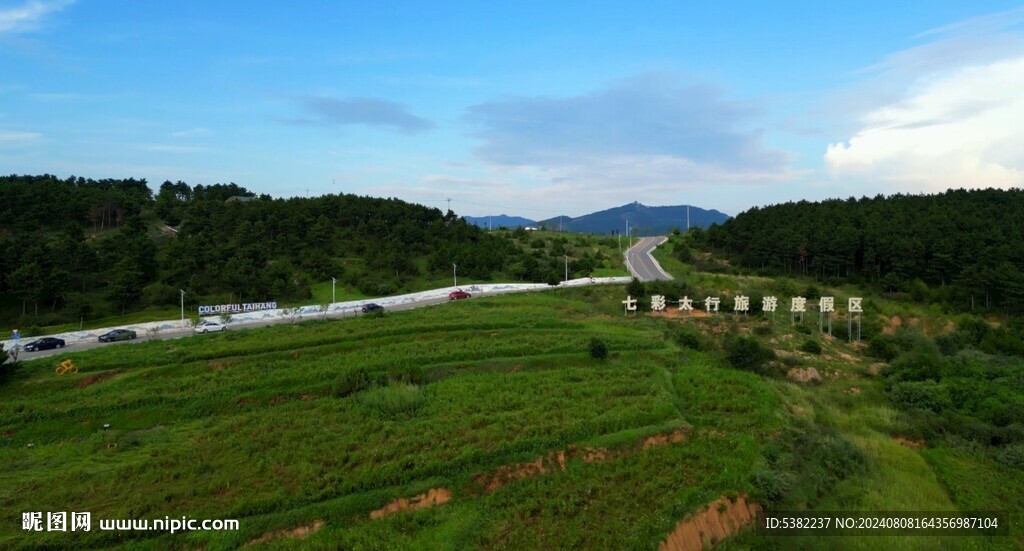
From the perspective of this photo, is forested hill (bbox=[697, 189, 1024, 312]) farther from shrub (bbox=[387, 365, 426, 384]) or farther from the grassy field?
shrub (bbox=[387, 365, 426, 384])

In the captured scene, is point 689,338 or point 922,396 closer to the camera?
point 922,396

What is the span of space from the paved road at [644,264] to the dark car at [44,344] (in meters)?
41.0

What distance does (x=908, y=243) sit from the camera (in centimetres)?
4541

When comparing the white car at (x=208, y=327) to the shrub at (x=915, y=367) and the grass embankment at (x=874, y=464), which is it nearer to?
the grass embankment at (x=874, y=464)

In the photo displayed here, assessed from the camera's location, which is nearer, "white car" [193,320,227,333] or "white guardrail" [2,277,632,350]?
"white guardrail" [2,277,632,350]

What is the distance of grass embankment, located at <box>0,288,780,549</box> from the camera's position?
38.1ft

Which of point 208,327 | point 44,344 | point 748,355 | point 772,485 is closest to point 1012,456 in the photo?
point 772,485

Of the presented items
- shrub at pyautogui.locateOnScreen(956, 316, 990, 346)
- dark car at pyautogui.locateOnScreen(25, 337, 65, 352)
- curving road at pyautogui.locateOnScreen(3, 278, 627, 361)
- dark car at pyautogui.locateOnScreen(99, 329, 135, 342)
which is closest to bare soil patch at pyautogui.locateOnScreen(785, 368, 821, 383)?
shrub at pyautogui.locateOnScreen(956, 316, 990, 346)

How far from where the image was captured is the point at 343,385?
19.5 metres

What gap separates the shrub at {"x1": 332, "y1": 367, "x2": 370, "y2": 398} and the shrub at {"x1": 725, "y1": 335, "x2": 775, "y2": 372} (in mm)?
16491

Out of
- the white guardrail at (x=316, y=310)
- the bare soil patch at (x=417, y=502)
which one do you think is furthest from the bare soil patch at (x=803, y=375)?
the white guardrail at (x=316, y=310)

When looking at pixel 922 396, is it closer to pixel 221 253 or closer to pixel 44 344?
pixel 44 344

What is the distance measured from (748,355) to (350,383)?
1759cm

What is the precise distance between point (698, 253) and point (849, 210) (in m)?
17.2
